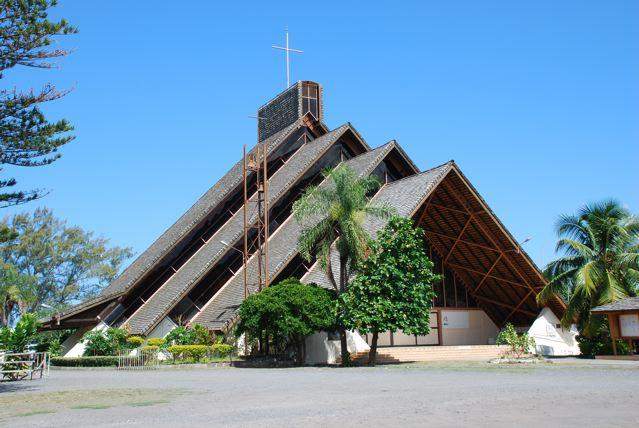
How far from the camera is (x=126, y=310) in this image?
89.5 ft

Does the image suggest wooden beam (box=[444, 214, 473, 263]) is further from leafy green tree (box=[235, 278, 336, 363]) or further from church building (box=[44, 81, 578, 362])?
leafy green tree (box=[235, 278, 336, 363])

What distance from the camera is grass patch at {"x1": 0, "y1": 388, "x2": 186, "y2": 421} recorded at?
31.8ft

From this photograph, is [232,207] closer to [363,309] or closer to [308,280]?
[308,280]

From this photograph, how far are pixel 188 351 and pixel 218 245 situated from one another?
6.38m

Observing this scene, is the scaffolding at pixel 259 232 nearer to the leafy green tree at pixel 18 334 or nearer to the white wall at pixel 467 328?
the leafy green tree at pixel 18 334

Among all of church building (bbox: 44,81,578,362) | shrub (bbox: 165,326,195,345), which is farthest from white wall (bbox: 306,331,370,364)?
shrub (bbox: 165,326,195,345)

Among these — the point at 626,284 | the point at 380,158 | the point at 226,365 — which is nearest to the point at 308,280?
the point at 226,365

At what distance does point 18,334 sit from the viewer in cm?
1723

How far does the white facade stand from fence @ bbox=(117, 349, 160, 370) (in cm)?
1452

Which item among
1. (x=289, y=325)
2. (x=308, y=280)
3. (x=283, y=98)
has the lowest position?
(x=289, y=325)

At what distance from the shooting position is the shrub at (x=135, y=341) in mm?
23844

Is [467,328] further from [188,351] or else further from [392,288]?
[188,351]

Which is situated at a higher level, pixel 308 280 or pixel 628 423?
pixel 308 280

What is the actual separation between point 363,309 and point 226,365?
5250mm
